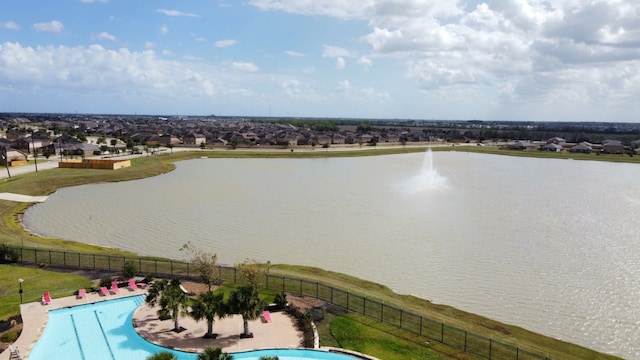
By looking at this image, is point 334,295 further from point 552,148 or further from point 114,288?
point 552,148

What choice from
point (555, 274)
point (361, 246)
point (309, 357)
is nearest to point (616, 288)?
point (555, 274)

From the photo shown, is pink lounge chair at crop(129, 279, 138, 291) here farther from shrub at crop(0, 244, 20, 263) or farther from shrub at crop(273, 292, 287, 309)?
shrub at crop(0, 244, 20, 263)

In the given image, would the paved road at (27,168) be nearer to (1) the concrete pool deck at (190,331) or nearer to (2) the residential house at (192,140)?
(1) the concrete pool deck at (190,331)

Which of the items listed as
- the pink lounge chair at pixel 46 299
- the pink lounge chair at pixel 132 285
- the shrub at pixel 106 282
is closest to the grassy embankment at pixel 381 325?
the pink lounge chair at pixel 46 299

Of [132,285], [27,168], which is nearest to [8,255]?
[132,285]

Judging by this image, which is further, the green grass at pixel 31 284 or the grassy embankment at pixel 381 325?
the green grass at pixel 31 284

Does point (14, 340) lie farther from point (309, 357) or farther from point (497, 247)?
point (497, 247)

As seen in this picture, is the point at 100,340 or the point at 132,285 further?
the point at 132,285
